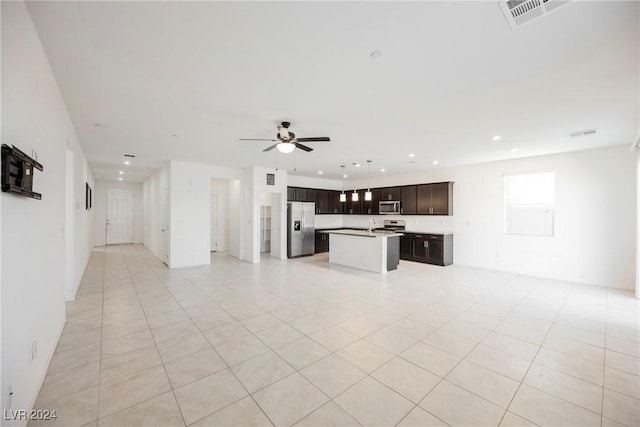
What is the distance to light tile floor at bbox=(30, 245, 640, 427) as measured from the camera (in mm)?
1880

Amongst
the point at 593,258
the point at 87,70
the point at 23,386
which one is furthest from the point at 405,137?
the point at 23,386

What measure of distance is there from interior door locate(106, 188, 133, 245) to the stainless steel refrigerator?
→ 7296 millimetres

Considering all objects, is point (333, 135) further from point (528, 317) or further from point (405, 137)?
point (528, 317)

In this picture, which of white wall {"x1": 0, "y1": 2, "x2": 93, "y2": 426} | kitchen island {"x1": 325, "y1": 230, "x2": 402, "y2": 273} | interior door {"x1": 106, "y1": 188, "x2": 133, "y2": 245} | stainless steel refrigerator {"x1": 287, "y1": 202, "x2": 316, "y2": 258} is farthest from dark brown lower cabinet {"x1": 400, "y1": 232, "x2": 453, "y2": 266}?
interior door {"x1": 106, "y1": 188, "x2": 133, "y2": 245}

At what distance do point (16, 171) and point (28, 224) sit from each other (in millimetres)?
519

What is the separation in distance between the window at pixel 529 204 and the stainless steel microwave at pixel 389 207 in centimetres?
284

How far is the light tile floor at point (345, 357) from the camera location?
1880 millimetres

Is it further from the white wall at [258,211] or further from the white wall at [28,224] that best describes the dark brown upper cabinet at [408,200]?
the white wall at [28,224]

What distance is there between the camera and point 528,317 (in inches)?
142

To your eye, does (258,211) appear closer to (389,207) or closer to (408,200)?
(389,207)

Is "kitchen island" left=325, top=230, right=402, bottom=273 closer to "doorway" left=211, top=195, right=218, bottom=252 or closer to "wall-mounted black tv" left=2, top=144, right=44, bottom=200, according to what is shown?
"doorway" left=211, top=195, right=218, bottom=252

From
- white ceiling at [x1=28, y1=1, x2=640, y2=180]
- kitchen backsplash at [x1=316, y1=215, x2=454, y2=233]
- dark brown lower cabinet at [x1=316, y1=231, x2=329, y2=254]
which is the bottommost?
dark brown lower cabinet at [x1=316, y1=231, x2=329, y2=254]

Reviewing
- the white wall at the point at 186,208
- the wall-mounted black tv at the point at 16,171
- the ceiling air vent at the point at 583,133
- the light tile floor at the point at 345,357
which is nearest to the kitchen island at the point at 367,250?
the light tile floor at the point at 345,357

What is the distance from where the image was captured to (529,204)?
6035mm
